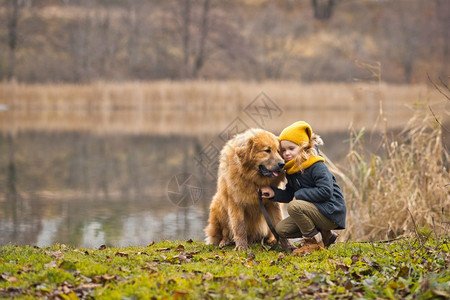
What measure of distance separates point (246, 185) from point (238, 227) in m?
0.45

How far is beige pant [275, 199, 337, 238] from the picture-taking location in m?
5.30

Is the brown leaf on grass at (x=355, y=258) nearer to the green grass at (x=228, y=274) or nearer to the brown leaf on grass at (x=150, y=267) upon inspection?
the green grass at (x=228, y=274)

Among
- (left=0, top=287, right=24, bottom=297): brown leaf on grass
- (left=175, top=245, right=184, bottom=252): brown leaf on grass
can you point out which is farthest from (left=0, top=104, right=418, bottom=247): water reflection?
(left=0, top=287, right=24, bottom=297): brown leaf on grass

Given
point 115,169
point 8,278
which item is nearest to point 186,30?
point 115,169

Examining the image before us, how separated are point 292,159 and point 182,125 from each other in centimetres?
1747

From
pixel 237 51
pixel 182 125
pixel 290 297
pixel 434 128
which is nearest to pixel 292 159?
pixel 290 297

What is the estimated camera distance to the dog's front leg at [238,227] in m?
5.60

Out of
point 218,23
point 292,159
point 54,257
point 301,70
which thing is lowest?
point 54,257

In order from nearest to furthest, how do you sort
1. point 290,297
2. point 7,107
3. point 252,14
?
point 290,297
point 7,107
point 252,14

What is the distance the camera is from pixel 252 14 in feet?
156

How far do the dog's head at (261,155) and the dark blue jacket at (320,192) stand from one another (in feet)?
0.77

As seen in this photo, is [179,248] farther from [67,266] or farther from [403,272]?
[403,272]

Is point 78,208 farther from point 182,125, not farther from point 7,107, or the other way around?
point 7,107

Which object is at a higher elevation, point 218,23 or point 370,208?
point 218,23
